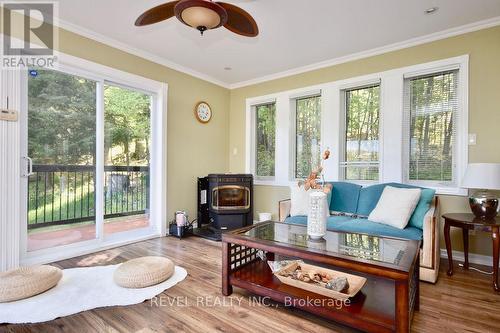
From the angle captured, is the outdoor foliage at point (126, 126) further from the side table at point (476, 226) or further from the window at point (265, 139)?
the side table at point (476, 226)

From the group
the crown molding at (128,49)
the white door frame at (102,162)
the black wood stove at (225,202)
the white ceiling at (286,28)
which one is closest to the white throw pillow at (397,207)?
the white ceiling at (286,28)

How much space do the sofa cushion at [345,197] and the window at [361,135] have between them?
407 millimetres

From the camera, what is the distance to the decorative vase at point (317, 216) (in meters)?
2.04

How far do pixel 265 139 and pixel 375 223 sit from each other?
2580 millimetres

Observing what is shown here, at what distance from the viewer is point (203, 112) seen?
4.66 meters

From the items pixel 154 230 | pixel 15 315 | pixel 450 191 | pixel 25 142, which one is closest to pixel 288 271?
pixel 15 315

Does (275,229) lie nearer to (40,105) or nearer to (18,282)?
(18,282)

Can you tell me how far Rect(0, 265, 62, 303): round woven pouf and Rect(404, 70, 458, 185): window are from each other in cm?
400

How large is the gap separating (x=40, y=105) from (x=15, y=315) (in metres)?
2.16

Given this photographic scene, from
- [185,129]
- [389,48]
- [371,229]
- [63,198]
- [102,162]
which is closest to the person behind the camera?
[371,229]

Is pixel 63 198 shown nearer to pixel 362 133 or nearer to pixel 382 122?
pixel 362 133

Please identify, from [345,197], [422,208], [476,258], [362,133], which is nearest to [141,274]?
[345,197]

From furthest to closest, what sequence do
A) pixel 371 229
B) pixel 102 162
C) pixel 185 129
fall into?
1. pixel 185 129
2. pixel 102 162
3. pixel 371 229

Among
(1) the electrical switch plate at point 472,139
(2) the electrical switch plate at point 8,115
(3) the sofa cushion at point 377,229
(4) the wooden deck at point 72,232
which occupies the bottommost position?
(4) the wooden deck at point 72,232
